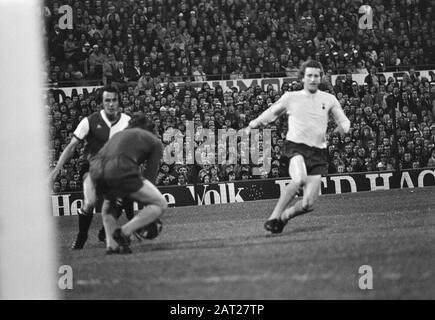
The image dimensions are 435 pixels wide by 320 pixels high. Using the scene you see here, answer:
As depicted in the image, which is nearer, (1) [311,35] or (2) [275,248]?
(2) [275,248]

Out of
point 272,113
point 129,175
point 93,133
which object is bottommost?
point 129,175

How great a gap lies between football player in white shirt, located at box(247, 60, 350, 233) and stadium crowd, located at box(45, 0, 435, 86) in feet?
25.4

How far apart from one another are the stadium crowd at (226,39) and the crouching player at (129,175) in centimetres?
848

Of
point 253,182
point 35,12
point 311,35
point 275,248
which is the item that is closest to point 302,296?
point 275,248

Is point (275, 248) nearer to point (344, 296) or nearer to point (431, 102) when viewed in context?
point (344, 296)

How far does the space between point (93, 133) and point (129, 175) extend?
1.40 meters

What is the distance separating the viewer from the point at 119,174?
865 centimetres

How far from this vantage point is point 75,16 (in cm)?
1862

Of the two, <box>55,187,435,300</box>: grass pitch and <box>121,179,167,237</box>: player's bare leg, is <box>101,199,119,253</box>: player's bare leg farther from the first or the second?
<box>121,179,167,237</box>: player's bare leg
